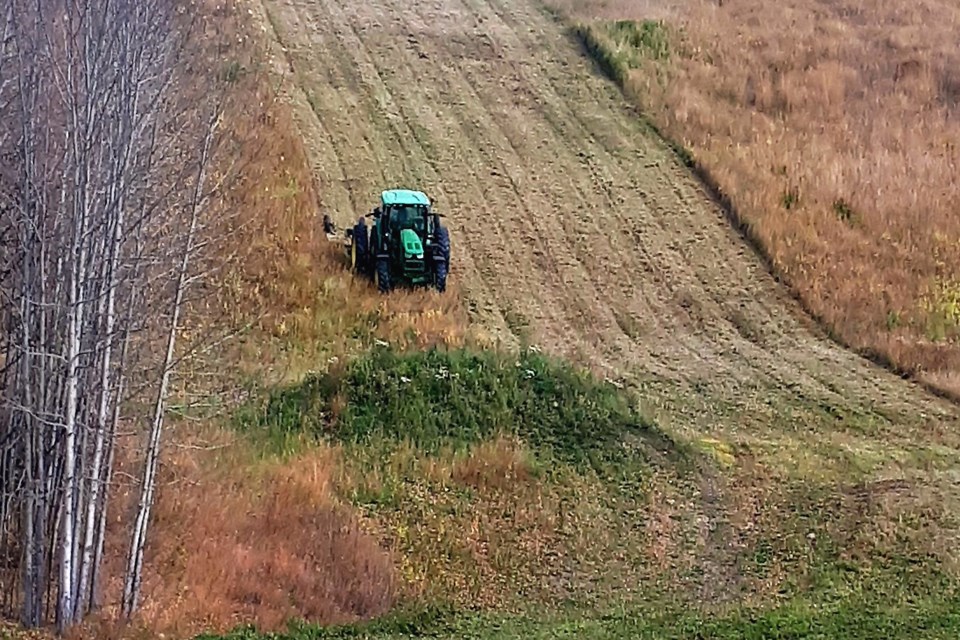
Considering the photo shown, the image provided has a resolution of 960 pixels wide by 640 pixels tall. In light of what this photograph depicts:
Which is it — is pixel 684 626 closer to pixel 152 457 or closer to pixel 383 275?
pixel 152 457

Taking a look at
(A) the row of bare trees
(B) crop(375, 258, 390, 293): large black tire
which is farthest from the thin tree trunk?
(B) crop(375, 258, 390, 293): large black tire

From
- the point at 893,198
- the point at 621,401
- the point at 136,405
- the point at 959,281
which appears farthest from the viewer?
the point at 893,198

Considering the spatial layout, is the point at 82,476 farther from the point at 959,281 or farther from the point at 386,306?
the point at 959,281

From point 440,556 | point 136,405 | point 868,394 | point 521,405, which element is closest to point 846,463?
point 868,394

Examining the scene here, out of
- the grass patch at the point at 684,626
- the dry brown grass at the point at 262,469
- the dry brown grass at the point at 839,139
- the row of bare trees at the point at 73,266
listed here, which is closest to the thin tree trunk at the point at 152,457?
the row of bare trees at the point at 73,266

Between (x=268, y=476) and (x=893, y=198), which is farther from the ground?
(x=893, y=198)

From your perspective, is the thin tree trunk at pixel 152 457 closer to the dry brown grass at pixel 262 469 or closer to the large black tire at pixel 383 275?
the dry brown grass at pixel 262 469

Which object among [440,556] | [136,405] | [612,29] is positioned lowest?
[440,556]
